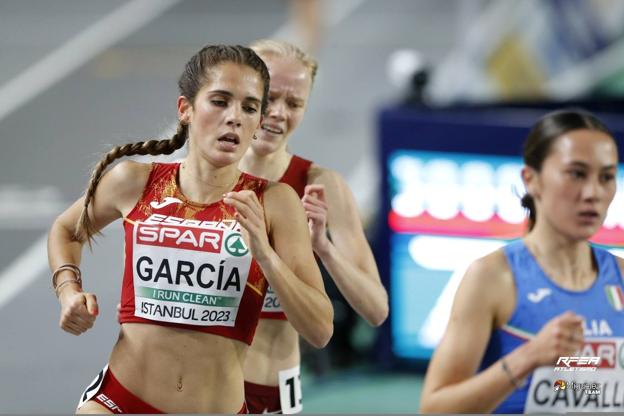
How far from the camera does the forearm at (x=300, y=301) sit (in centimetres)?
240

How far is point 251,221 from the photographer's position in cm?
240

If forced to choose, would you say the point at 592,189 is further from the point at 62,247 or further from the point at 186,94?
the point at 62,247

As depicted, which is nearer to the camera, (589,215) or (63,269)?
(63,269)

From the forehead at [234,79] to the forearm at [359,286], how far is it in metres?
0.58

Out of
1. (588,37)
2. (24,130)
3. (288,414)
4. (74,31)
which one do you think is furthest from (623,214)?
(74,31)

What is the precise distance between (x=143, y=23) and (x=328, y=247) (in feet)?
42.0

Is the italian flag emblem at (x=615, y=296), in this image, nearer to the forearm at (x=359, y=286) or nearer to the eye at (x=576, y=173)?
the eye at (x=576, y=173)

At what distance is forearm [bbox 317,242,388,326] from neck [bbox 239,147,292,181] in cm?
24

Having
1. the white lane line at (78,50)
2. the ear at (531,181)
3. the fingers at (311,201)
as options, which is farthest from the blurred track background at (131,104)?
the ear at (531,181)

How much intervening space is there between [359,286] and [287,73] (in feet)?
1.88

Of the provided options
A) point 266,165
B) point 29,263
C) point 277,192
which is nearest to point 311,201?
point 277,192

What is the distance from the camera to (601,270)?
9.49ft

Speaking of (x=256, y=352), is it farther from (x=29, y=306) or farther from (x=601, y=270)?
(x=601, y=270)

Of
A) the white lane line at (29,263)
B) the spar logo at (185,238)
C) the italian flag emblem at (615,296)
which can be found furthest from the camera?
the white lane line at (29,263)
